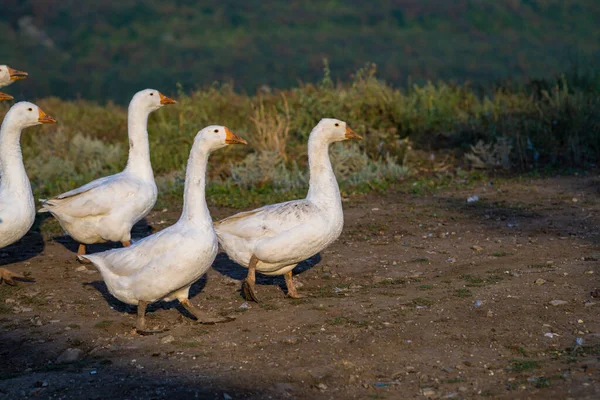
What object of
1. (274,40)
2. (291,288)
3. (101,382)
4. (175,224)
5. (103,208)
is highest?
(175,224)

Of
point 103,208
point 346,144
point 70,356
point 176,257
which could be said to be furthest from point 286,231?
point 346,144

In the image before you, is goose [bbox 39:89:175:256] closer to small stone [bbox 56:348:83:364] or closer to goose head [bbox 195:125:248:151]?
goose head [bbox 195:125:248:151]

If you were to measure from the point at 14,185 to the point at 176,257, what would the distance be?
2.64 meters

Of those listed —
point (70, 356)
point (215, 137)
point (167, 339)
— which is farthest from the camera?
point (215, 137)

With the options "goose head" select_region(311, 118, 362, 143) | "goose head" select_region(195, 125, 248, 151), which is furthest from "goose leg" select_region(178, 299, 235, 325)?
"goose head" select_region(311, 118, 362, 143)

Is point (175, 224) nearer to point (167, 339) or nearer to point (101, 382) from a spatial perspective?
point (167, 339)

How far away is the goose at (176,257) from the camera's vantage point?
6.51 metres

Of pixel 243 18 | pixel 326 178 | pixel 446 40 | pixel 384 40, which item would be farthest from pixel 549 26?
pixel 326 178

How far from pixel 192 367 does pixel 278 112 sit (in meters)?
10.5

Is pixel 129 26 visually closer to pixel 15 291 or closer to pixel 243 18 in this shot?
pixel 243 18

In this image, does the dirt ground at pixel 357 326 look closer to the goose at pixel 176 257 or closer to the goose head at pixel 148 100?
the goose at pixel 176 257

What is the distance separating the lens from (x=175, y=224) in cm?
686

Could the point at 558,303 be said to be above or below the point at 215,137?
below

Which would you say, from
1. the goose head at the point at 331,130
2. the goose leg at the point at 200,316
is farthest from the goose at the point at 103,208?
the goose head at the point at 331,130
